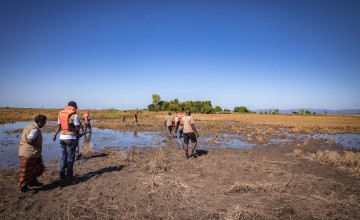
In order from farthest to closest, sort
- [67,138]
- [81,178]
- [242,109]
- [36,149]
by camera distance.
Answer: [242,109], [81,178], [67,138], [36,149]

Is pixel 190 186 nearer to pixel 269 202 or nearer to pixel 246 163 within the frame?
pixel 269 202

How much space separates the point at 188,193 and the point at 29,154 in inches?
167

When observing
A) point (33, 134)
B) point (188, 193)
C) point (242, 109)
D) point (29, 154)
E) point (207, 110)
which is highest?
point (242, 109)

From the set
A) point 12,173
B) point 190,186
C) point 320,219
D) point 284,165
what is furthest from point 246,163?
point 12,173

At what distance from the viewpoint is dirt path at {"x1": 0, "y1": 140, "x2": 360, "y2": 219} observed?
4977 millimetres

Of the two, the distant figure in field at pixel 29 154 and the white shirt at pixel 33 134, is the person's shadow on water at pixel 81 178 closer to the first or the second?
the distant figure in field at pixel 29 154

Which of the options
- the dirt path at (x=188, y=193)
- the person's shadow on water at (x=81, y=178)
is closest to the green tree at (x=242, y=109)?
the dirt path at (x=188, y=193)

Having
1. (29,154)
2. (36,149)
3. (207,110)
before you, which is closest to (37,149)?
(36,149)

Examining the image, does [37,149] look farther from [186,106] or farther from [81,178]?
[186,106]

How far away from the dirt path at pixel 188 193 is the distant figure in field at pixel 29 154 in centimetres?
40

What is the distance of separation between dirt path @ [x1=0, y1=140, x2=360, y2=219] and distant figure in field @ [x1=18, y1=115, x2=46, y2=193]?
399 millimetres

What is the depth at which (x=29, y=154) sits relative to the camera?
19.1ft

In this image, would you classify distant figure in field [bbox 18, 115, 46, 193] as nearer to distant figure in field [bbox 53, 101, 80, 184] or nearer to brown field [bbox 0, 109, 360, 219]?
brown field [bbox 0, 109, 360, 219]

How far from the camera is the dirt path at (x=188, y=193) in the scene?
498 cm
